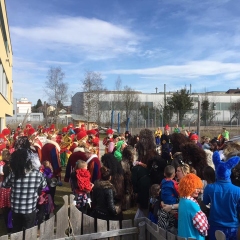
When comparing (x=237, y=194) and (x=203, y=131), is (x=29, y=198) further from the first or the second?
(x=203, y=131)

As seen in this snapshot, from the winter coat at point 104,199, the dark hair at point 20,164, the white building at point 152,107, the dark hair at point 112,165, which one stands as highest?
the white building at point 152,107

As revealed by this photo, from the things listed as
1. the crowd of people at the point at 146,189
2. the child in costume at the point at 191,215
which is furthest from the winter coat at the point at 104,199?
the child in costume at the point at 191,215

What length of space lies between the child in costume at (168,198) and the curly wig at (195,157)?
3.85 ft

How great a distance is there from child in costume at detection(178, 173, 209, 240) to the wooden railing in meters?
0.36

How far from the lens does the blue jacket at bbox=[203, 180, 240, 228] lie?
3723 millimetres

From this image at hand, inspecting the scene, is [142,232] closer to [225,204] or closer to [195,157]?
[225,204]

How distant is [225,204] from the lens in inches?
147

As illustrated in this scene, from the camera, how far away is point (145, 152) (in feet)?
21.3

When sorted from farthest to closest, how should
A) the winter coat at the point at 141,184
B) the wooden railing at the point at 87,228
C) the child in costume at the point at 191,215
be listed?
the winter coat at the point at 141,184 → the wooden railing at the point at 87,228 → the child in costume at the point at 191,215

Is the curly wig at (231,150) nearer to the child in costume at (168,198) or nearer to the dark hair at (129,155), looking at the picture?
the child in costume at (168,198)

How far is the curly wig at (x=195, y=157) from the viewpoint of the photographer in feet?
18.0

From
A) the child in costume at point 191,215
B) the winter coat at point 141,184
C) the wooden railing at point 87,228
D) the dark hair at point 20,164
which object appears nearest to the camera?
the child in costume at point 191,215

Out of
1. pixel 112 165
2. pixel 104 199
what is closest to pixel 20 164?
pixel 104 199

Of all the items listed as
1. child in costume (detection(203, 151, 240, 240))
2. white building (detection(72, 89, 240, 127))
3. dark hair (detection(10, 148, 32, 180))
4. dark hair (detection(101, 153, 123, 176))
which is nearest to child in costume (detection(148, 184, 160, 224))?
dark hair (detection(101, 153, 123, 176))
